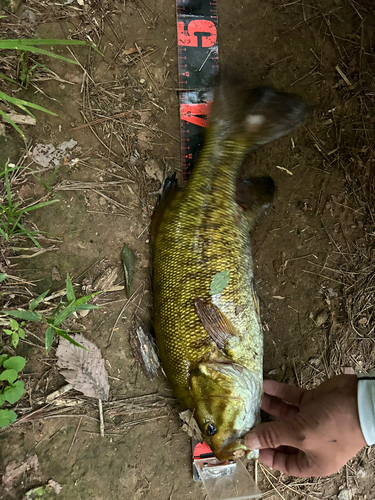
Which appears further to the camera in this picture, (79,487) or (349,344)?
(349,344)

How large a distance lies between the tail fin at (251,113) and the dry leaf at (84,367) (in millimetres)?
2179

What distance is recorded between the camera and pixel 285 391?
2.86 meters

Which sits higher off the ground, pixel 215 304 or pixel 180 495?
pixel 215 304

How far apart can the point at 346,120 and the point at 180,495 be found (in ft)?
12.5

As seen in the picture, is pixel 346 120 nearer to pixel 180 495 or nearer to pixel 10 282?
pixel 10 282

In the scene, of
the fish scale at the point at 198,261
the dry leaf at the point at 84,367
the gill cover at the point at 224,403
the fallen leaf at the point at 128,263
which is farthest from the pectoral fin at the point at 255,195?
the dry leaf at the point at 84,367

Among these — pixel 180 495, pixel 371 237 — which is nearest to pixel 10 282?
pixel 180 495

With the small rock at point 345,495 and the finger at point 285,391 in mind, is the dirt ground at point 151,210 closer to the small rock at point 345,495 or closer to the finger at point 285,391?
the small rock at point 345,495

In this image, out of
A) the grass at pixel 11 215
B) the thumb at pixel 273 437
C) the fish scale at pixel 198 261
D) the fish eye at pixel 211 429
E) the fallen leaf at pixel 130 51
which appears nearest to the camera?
the thumb at pixel 273 437

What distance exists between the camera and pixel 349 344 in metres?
3.10

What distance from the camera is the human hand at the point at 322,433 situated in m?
2.16

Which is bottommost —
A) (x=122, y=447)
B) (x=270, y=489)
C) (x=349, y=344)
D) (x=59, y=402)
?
(x=270, y=489)

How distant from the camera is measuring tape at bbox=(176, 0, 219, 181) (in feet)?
10.1

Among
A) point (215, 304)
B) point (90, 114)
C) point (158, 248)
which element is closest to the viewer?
point (215, 304)
